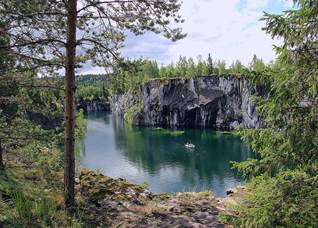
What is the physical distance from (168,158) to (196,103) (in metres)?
35.6

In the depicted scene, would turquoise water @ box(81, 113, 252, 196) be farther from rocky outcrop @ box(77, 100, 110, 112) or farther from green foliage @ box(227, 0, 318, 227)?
rocky outcrop @ box(77, 100, 110, 112)

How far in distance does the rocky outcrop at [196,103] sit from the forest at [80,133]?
2445 inches

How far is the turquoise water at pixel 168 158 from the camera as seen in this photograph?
108 ft

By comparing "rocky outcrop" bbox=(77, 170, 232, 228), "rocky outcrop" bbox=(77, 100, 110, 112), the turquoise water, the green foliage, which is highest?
"rocky outcrop" bbox=(77, 100, 110, 112)

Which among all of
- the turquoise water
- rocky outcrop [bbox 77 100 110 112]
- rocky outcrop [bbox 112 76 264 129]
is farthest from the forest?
rocky outcrop [bbox 77 100 110 112]

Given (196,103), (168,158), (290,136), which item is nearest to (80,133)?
(290,136)

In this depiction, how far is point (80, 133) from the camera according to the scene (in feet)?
33.1

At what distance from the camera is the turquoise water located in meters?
32.9

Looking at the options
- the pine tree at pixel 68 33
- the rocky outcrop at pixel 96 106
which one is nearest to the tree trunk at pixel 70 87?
the pine tree at pixel 68 33

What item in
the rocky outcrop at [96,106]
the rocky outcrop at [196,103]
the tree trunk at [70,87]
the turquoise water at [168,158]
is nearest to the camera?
the tree trunk at [70,87]

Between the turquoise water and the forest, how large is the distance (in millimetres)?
16496

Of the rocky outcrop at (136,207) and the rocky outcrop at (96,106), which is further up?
the rocky outcrop at (96,106)

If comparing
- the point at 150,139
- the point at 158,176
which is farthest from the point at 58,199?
the point at 150,139

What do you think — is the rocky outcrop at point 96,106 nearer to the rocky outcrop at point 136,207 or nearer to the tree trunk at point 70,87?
the rocky outcrop at point 136,207
